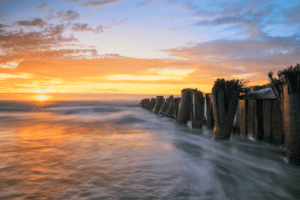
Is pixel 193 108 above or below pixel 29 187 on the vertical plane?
above

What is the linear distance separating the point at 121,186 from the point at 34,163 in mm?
2309

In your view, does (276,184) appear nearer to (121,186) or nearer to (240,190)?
(240,190)

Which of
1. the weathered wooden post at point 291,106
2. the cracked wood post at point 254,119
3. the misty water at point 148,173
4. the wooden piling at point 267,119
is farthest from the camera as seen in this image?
the cracked wood post at point 254,119

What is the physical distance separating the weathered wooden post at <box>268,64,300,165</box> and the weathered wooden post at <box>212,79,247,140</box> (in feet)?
6.01

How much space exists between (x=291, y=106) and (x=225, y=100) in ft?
7.25

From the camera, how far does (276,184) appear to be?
2.93 m

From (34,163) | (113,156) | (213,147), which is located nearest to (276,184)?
(213,147)

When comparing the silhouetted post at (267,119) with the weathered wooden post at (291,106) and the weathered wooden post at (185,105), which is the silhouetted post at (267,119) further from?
the weathered wooden post at (185,105)

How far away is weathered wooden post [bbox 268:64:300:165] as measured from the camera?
3.14 m

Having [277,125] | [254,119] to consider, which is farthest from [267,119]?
[254,119]

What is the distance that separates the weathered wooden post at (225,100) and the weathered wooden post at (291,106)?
183 cm

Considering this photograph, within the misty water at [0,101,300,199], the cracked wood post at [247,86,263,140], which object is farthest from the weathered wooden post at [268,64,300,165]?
the cracked wood post at [247,86,263,140]

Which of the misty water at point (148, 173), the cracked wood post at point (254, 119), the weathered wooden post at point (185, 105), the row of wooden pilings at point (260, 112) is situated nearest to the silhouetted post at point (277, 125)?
the row of wooden pilings at point (260, 112)

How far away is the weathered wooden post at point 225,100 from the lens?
5.30 metres
